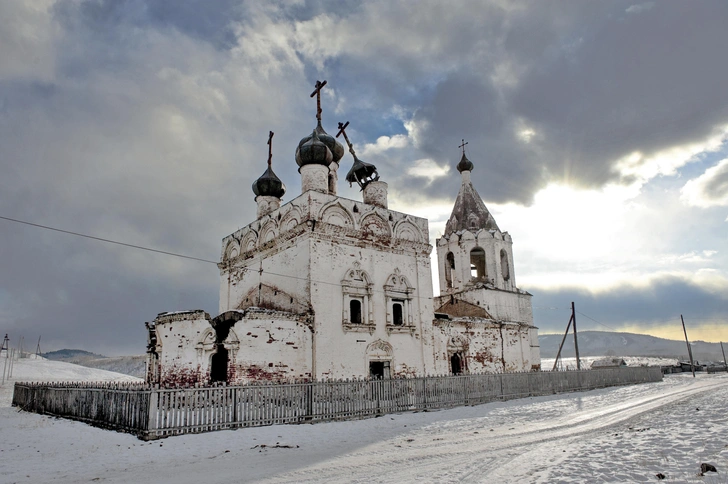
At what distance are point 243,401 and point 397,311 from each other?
10486mm

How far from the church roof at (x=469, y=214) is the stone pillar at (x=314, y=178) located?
12.4m

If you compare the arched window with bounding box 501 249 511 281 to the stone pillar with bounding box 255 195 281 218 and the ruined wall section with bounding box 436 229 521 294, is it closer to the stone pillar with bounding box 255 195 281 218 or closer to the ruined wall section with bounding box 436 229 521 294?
the ruined wall section with bounding box 436 229 521 294

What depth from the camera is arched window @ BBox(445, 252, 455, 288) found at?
101 ft

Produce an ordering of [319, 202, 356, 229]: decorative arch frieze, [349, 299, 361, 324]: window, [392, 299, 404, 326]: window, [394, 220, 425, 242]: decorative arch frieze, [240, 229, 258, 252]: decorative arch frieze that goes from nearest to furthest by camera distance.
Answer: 1. [319, 202, 356, 229]: decorative arch frieze
2. [349, 299, 361, 324]: window
3. [392, 299, 404, 326]: window
4. [394, 220, 425, 242]: decorative arch frieze
5. [240, 229, 258, 252]: decorative arch frieze

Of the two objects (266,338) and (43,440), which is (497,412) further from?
(43,440)

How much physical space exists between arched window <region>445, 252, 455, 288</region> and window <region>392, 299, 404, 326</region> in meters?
9.93

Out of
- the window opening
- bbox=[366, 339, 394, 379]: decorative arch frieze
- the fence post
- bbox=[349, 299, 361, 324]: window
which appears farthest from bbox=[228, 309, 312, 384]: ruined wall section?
the fence post

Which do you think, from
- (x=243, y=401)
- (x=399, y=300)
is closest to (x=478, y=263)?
(x=399, y=300)

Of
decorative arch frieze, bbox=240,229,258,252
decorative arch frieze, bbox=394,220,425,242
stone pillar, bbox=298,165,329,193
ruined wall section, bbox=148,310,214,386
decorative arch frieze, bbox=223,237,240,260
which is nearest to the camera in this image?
ruined wall section, bbox=148,310,214,386

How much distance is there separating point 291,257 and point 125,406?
31.7 feet

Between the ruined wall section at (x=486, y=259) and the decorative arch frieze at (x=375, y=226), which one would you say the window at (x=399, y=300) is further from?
the ruined wall section at (x=486, y=259)

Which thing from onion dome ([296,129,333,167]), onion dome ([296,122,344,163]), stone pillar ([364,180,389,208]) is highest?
onion dome ([296,122,344,163])

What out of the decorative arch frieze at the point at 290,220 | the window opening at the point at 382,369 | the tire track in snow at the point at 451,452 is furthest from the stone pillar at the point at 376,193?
the tire track in snow at the point at 451,452

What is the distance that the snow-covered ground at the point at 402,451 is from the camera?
7.29 m
